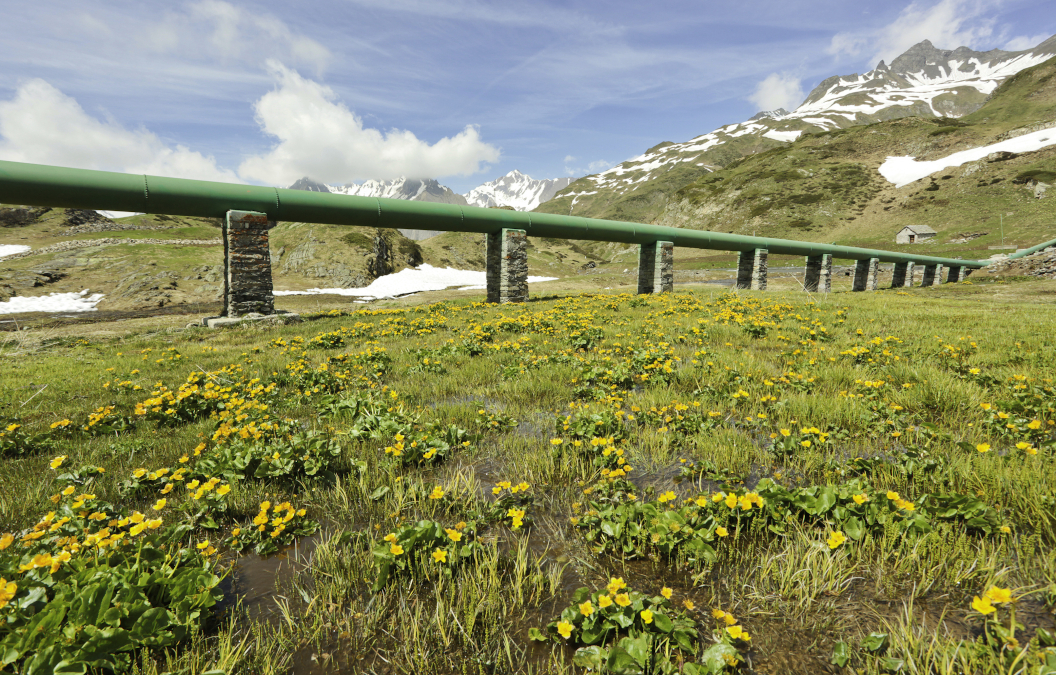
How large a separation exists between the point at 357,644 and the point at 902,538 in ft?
10.1

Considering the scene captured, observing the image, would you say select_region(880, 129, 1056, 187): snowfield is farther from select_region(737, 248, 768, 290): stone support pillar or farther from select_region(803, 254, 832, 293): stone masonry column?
select_region(737, 248, 768, 290): stone support pillar

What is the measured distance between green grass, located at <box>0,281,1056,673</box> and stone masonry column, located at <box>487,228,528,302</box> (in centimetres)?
1213

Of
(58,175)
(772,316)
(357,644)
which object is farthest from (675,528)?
(58,175)

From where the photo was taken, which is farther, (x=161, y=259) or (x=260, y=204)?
(x=161, y=259)

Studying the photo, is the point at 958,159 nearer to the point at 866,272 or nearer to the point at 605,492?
the point at 866,272

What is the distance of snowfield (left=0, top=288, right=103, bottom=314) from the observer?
21.9 meters

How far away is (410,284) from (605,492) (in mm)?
36292

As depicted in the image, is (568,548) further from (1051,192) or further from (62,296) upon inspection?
(1051,192)

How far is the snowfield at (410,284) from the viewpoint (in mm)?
31234

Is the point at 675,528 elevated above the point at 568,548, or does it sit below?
above

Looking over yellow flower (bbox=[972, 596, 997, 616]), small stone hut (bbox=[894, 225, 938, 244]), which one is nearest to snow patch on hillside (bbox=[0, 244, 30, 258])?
yellow flower (bbox=[972, 596, 997, 616])

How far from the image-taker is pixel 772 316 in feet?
35.6

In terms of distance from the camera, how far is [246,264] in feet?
48.1

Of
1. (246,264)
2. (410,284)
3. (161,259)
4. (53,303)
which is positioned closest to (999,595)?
(246,264)
